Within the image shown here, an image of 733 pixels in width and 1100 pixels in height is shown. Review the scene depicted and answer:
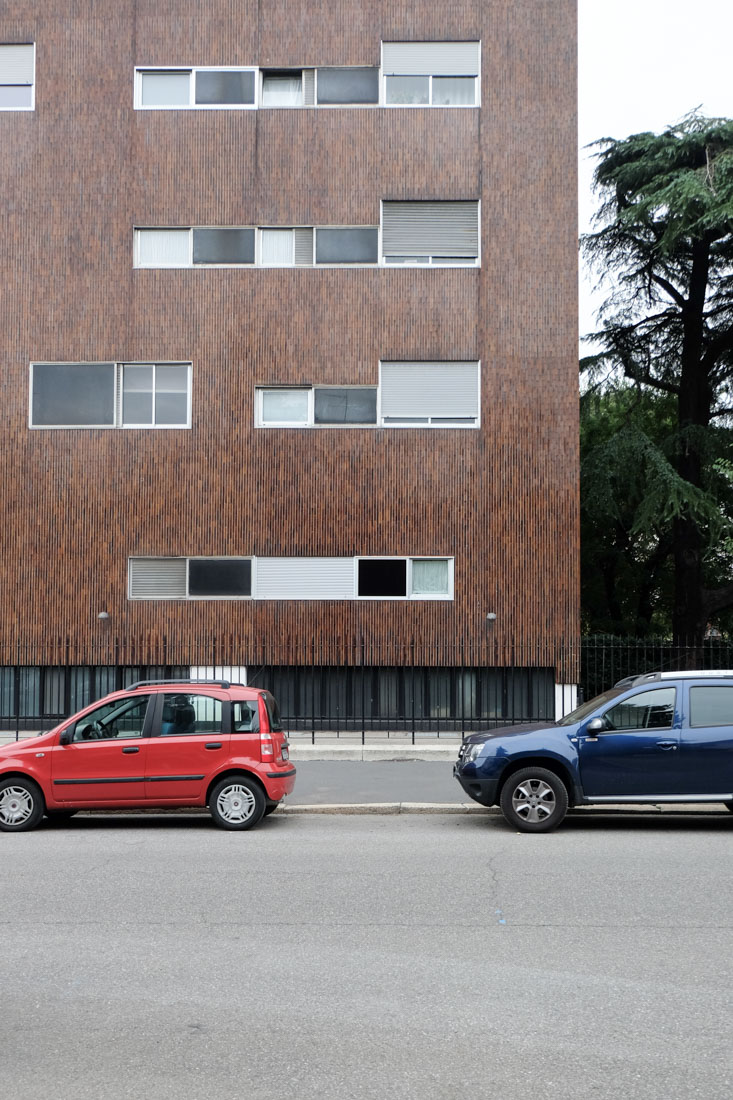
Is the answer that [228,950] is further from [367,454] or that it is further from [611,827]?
[367,454]

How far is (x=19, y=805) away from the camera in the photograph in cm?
1184

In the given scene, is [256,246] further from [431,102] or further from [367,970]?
[367,970]

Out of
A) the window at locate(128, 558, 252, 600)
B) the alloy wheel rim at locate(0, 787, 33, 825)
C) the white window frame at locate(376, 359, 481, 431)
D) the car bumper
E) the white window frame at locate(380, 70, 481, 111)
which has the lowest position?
the alloy wheel rim at locate(0, 787, 33, 825)

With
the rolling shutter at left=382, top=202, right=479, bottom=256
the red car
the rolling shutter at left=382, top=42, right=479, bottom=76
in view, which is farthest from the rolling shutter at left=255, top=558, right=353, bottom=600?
the red car

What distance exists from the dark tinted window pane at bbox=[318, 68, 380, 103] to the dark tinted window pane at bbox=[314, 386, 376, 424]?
5922 millimetres

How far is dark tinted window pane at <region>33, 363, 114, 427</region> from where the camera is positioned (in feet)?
73.6

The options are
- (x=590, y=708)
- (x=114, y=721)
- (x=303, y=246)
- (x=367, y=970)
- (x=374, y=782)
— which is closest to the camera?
(x=367, y=970)

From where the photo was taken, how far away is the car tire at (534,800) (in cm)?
1141

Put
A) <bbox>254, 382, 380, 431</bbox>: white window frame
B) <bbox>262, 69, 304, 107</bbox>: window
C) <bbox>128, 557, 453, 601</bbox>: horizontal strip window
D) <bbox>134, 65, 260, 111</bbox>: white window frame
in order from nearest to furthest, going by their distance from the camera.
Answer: <bbox>128, 557, 453, 601</bbox>: horizontal strip window
<bbox>254, 382, 380, 431</bbox>: white window frame
<bbox>134, 65, 260, 111</bbox>: white window frame
<bbox>262, 69, 304, 107</bbox>: window

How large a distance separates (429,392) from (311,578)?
4.38 m

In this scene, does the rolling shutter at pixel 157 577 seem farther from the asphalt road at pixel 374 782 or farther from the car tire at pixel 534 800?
the car tire at pixel 534 800

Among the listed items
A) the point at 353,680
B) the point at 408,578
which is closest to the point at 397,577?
the point at 408,578

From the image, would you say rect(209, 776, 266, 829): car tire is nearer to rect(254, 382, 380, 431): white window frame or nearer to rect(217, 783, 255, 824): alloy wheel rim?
rect(217, 783, 255, 824): alloy wheel rim

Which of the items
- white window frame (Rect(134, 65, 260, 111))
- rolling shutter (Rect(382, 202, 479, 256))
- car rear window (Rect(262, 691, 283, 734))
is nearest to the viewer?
car rear window (Rect(262, 691, 283, 734))
